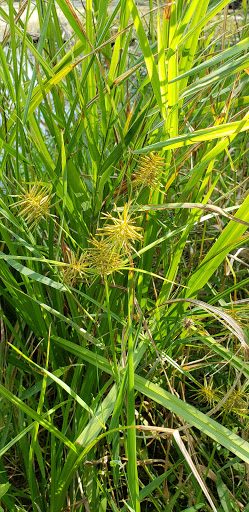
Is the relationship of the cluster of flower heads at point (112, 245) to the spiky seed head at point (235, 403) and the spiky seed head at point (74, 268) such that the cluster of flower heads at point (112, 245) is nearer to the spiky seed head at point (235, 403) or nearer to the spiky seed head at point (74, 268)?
the spiky seed head at point (74, 268)

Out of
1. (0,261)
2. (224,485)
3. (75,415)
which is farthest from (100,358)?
(224,485)

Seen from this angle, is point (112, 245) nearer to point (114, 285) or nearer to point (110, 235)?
point (110, 235)

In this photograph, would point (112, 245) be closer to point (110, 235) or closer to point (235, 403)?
point (110, 235)

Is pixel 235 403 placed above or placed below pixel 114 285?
below

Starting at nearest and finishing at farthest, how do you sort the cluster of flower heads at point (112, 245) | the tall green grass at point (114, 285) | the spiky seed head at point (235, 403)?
the cluster of flower heads at point (112, 245), the tall green grass at point (114, 285), the spiky seed head at point (235, 403)

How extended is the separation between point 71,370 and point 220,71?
0.49 metres

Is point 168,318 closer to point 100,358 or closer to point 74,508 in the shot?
point 100,358

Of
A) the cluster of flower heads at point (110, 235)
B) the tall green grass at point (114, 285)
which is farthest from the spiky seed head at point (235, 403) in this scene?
the cluster of flower heads at point (110, 235)

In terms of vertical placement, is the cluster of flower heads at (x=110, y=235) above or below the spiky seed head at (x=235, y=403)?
above

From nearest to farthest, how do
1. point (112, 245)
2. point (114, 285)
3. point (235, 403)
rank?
point (112, 245) → point (114, 285) → point (235, 403)

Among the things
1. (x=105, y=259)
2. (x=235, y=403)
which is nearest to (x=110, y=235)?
(x=105, y=259)

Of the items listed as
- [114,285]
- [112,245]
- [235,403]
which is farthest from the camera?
[235,403]

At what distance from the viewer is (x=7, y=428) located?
705 millimetres

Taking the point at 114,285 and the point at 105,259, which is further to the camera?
the point at 114,285
